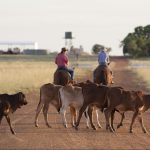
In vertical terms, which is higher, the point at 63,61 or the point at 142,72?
the point at 63,61

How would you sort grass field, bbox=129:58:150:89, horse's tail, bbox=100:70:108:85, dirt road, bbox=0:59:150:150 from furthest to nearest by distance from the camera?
grass field, bbox=129:58:150:89 → horse's tail, bbox=100:70:108:85 → dirt road, bbox=0:59:150:150

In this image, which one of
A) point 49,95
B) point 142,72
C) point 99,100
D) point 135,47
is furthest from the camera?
point 135,47

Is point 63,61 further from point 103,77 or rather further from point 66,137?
point 66,137

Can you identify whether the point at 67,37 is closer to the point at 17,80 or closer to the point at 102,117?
the point at 17,80

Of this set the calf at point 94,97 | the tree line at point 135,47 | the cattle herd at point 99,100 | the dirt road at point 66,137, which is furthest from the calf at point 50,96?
the tree line at point 135,47

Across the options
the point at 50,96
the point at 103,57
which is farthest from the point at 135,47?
the point at 50,96

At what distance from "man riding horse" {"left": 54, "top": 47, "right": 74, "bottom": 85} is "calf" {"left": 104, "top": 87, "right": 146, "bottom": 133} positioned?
3875 millimetres

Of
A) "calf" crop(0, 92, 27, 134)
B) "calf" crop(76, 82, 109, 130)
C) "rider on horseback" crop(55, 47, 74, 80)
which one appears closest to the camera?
"calf" crop(0, 92, 27, 134)

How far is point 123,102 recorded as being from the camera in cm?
1853

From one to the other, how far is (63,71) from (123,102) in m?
4.43

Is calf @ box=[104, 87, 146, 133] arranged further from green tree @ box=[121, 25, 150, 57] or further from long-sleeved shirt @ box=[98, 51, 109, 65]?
green tree @ box=[121, 25, 150, 57]

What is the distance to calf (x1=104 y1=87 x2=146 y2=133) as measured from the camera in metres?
18.5

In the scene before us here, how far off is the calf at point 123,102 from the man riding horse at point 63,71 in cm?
388

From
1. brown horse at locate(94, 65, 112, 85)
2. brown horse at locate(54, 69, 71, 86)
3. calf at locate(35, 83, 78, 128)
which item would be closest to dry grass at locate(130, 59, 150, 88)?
brown horse at locate(94, 65, 112, 85)
